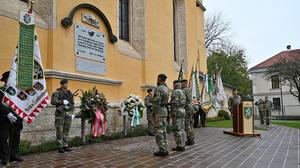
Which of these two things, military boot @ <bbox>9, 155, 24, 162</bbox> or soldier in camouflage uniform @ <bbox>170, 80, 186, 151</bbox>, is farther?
soldier in camouflage uniform @ <bbox>170, 80, 186, 151</bbox>

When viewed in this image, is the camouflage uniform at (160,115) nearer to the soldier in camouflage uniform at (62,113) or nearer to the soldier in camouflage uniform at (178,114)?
the soldier in camouflage uniform at (178,114)

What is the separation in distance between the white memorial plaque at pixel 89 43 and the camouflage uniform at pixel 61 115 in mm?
2815

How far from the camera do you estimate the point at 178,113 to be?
8.34m

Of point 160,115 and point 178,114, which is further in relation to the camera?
point 178,114

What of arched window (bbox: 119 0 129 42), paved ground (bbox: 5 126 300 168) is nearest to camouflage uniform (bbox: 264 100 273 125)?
arched window (bbox: 119 0 129 42)

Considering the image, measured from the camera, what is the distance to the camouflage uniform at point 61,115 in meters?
8.22

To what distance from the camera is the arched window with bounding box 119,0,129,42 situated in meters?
15.8

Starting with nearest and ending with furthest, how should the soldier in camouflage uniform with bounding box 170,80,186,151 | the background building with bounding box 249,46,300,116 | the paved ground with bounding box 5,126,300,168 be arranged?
the paved ground with bounding box 5,126,300,168 < the soldier in camouflage uniform with bounding box 170,80,186,151 < the background building with bounding box 249,46,300,116

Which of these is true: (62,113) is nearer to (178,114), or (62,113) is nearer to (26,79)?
(26,79)

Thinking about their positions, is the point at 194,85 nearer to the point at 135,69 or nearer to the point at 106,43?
the point at 135,69

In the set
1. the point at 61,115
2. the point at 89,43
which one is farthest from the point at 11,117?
the point at 89,43

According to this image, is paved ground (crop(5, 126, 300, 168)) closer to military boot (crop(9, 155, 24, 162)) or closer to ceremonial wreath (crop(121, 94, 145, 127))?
military boot (crop(9, 155, 24, 162))

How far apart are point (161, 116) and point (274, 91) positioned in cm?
4716

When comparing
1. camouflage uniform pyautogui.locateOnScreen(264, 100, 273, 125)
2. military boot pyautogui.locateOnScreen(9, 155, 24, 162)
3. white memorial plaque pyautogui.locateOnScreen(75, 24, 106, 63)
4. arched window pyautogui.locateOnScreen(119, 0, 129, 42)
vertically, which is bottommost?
military boot pyautogui.locateOnScreen(9, 155, 24, 162)
